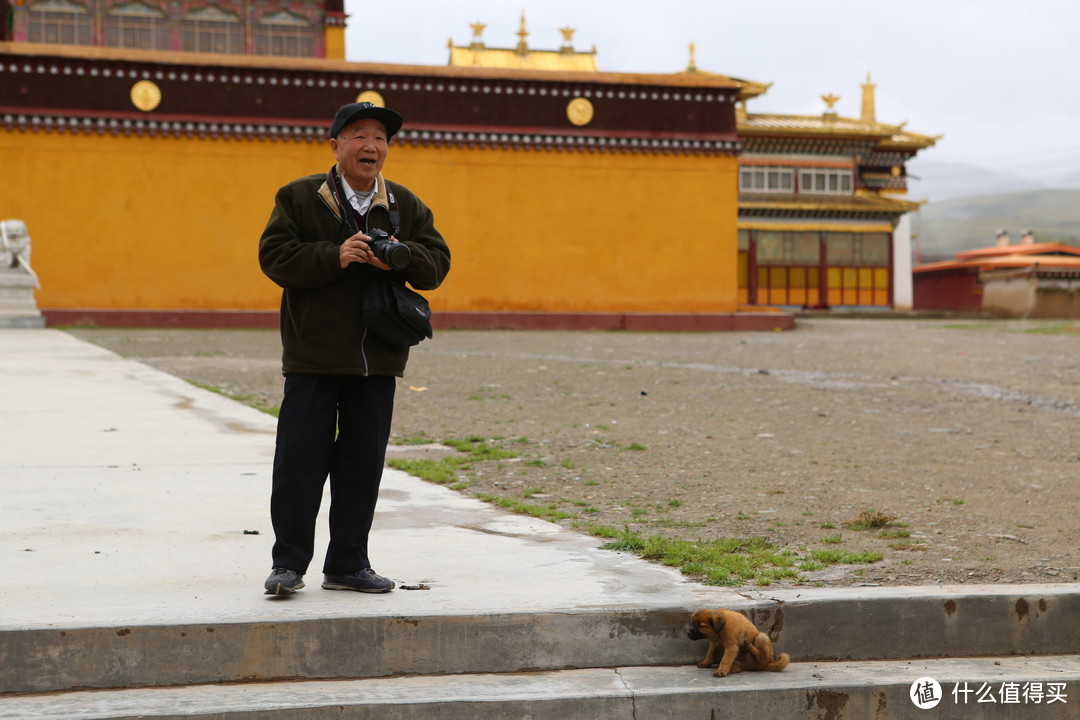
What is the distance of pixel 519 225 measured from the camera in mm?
28766

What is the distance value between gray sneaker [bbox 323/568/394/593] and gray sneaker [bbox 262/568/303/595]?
4.8 inches

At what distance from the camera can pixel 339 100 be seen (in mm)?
27719

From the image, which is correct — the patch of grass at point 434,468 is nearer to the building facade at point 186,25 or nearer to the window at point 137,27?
the building facade at point 186,25

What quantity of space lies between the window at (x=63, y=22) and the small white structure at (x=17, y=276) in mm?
11049

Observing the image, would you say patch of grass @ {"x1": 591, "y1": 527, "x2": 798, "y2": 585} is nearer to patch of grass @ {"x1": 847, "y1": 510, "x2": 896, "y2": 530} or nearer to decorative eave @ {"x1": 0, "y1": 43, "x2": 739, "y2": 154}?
patch of grass @ {"x1": 847, "y1": 510, "x2": 896, "y2": 530}

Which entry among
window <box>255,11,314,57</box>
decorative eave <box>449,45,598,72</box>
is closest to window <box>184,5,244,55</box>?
window <box>255,11,314,57</box>

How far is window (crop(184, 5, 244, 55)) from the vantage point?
1299 inches

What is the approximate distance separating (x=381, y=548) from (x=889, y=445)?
14.7 ft

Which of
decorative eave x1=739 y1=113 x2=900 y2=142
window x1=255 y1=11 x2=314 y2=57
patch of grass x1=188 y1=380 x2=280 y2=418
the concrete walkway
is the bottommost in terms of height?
the concrete walkway

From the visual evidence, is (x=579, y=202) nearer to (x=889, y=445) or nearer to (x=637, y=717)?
(x=889, y=445)

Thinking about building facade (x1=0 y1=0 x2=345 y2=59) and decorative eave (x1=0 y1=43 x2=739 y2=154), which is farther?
building facade (x1=0 y1=0 x2=345 y2=59)

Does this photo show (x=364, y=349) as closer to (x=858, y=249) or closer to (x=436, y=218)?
(x=436, y=218)

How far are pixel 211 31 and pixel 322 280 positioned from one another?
31294 mm

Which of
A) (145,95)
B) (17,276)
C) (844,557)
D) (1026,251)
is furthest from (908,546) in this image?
(1026,251)
